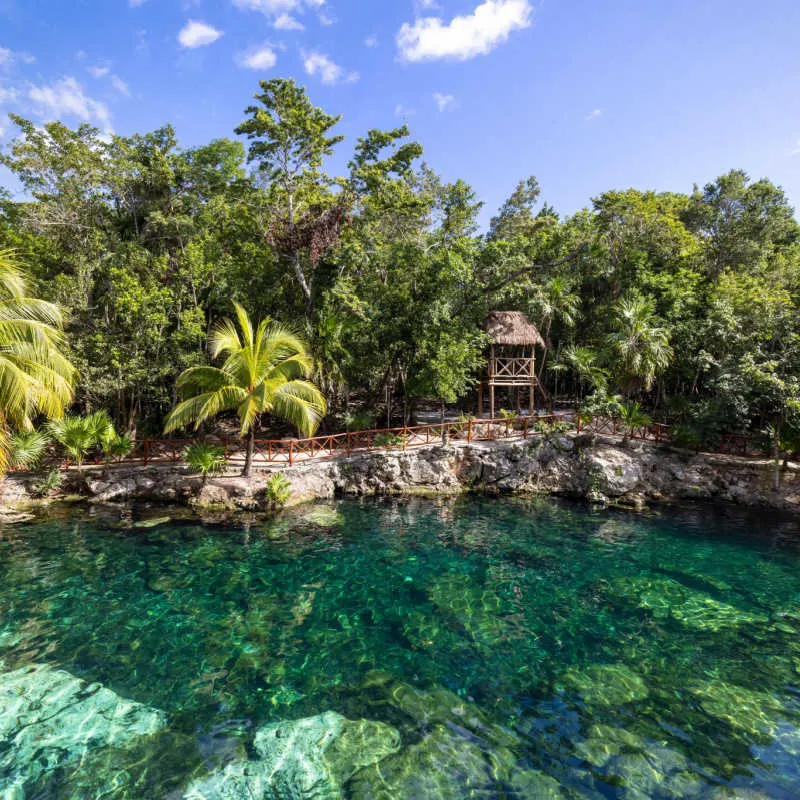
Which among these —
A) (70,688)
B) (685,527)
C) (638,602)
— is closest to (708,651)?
(638,602)

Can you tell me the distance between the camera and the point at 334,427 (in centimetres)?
2164

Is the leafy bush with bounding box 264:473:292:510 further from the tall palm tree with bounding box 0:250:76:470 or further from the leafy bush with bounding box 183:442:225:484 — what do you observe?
the tall palm tree with bounding box 0:250:76:470

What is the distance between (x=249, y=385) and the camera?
14617 mm

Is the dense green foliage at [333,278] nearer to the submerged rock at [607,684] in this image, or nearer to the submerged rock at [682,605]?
the submerged rock at [682,605]

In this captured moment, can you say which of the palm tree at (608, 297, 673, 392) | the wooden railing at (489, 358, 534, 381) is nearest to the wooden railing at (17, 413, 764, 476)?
the palm tree at (608, 297, 673, 392)

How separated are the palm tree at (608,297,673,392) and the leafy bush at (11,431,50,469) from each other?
834 inches

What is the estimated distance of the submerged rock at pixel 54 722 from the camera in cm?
484

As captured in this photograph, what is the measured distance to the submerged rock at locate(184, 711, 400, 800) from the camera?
15.1 feet

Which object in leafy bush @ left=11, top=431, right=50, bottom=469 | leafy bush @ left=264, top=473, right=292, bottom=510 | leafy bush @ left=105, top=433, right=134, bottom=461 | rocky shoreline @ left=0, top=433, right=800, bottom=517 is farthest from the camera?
leafy bush @ left=105, top=433, right=134, bottom=461

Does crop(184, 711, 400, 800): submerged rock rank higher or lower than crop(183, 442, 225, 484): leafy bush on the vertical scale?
lower

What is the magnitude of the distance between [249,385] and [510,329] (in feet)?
44.8

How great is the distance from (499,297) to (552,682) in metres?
16.9

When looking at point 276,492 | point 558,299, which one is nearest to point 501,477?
point 276,492

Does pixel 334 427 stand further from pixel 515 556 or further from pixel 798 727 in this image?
pixel 798 727
